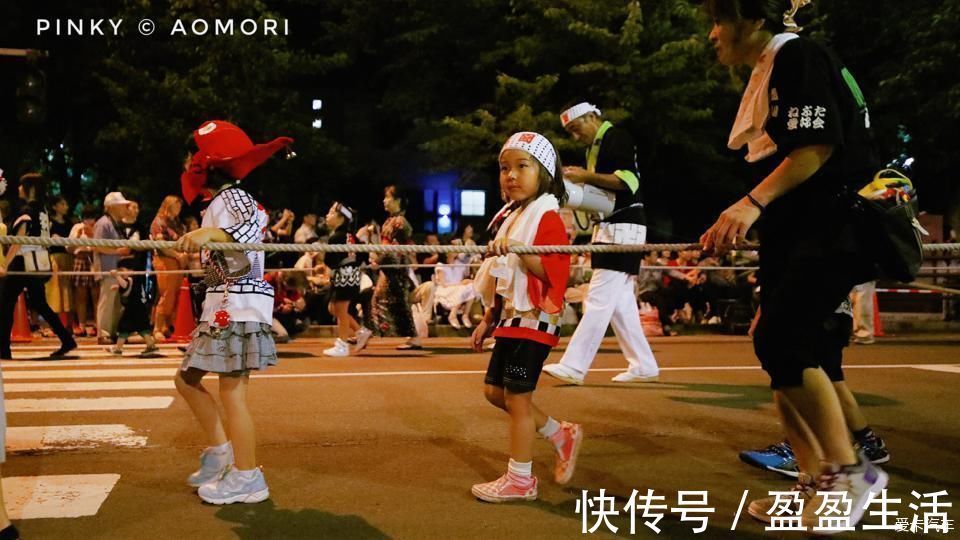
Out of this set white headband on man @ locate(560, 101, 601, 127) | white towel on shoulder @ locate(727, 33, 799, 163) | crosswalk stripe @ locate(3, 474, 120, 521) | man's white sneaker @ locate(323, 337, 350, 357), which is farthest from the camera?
man's white sneaker @ locate(323, 337, 350, 357)

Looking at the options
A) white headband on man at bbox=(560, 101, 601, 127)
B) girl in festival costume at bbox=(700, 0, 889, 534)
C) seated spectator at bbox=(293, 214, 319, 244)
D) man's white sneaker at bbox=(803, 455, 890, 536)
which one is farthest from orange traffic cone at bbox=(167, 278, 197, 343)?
man's white sneaker at bbox=(803, 455, 890, 536)

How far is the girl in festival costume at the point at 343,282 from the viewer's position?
34.7ft

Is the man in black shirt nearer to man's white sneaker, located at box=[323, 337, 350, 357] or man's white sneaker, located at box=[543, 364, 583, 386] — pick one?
man's white sneaker, located at box=[543, 364, 583, 386]

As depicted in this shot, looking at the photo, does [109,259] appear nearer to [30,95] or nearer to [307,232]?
[307,232]

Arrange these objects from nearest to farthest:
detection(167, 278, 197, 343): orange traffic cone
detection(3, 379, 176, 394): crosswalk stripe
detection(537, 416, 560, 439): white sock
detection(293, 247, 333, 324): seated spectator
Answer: detection(537, 416, 560, 439): white sock < detection(3, 379, 176, 394): crosswalk stripe < detection(167, 278, 197, 343): orange traffic cone < detection(293, 247, 333, 324): seated spectator

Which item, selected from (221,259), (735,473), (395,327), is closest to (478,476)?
(735,473)

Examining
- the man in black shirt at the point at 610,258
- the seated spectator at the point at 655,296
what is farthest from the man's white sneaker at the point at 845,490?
the seated spectator at the point at 655,296

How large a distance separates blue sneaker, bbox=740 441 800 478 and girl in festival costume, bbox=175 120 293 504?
256 centimetres

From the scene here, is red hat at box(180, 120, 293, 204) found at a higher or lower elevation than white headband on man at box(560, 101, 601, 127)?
lower

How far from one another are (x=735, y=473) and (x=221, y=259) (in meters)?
2.84

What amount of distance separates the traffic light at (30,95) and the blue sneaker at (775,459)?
13.4 meters

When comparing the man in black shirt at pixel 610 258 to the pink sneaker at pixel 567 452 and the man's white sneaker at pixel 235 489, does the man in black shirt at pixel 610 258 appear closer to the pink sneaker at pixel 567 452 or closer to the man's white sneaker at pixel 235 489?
the pink sneaker at pixel 567 452

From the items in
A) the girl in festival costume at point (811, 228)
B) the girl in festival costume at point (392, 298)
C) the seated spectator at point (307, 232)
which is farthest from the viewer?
the seated spectator at point (307, 232)

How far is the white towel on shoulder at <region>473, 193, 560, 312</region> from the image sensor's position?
4312 mm
